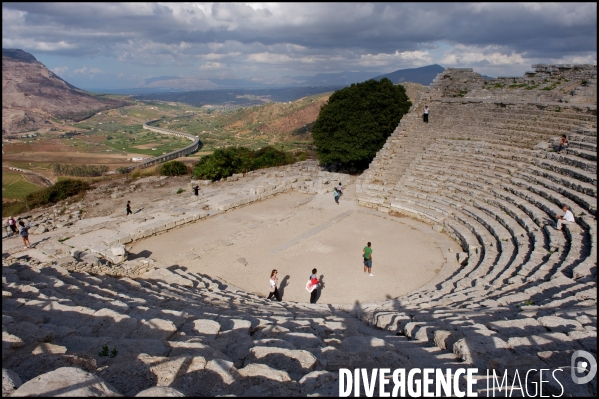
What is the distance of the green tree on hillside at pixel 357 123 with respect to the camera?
2344 centimetres

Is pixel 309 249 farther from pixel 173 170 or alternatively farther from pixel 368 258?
pixel 173 170

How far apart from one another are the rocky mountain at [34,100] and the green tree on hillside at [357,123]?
83.5 meters

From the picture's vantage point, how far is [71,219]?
17031 millimetres

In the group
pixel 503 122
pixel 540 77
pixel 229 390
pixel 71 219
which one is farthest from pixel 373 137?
pixel 229 390

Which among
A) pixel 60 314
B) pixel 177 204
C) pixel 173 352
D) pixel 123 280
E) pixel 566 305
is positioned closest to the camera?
pixel 173 352

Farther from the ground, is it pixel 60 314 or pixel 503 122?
pixel 503 122

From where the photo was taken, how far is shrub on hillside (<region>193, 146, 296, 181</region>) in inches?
961

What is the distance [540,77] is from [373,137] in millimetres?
10700

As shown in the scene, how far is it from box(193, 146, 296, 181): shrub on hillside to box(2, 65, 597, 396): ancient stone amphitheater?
1171 cm

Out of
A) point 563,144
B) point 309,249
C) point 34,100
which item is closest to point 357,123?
point 563,144

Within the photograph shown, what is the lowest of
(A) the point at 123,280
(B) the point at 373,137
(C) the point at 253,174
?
(A) the point at 123,280

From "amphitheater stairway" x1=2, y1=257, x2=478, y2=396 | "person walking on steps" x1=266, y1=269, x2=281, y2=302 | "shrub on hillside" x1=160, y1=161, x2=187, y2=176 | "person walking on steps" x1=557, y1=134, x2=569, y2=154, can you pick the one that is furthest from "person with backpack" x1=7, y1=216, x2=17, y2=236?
"person walking on steps" x1=557, y1=134, x2=569, y2=154

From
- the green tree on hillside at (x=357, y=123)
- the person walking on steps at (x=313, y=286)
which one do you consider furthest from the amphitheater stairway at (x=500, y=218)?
the green tree on hillside at (x=357, y=123)

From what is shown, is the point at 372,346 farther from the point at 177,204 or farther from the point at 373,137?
the point at 373,137
